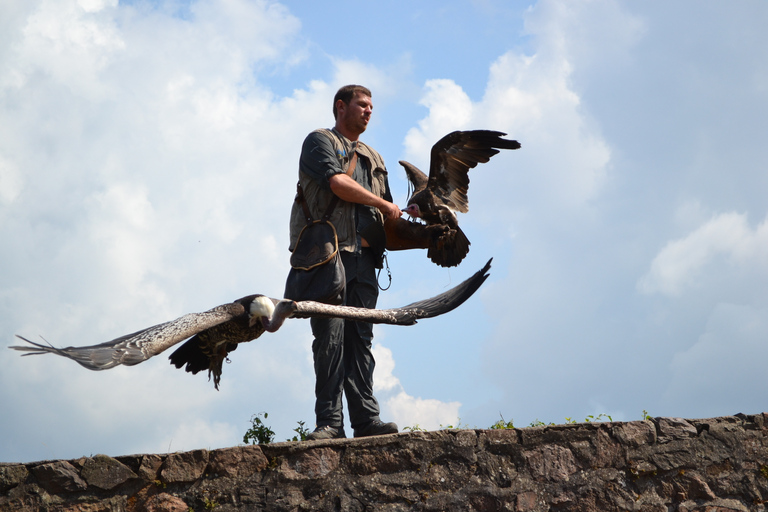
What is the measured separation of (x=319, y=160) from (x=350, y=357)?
1305mm

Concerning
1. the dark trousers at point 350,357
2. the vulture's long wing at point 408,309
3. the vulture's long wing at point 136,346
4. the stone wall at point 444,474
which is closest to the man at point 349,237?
the dark trousers at point 350,357

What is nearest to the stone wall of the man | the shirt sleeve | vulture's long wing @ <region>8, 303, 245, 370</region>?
the man

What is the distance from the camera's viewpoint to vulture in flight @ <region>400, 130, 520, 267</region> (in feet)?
16.0

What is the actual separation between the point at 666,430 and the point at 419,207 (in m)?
2.17

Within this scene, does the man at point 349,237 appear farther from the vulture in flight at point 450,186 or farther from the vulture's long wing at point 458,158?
the vulture's long wing at point 458,158

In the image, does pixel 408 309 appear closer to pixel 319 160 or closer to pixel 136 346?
pixel 319 160

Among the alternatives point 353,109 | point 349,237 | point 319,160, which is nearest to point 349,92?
point 353,109

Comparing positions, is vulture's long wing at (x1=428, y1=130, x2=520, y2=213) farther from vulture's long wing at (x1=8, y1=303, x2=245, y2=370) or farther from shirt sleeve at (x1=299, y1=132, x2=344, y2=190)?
vulture's long wing at (x1=8, y1=303, x2=245, y2=370)

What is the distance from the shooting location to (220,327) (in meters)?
4.48

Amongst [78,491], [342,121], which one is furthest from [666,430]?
[78,491]

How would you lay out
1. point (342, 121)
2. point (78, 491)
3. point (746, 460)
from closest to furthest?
1. point (78, 491)
2. point (746, 460)
3. point (342, 121)

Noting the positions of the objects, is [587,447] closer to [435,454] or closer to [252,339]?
[435,454]

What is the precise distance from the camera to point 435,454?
4090 millimetres

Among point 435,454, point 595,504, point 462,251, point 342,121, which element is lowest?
point 595,504
